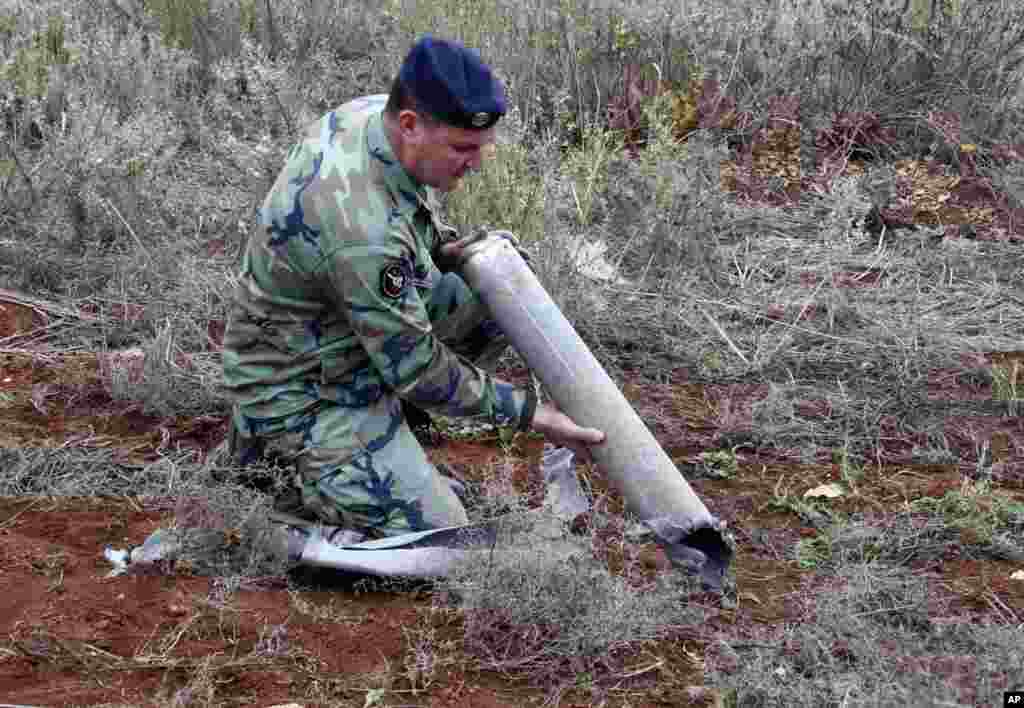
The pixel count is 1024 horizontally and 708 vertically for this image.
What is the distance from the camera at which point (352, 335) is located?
3.23 metres

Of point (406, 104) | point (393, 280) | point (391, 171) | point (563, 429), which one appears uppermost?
point (406, 104)

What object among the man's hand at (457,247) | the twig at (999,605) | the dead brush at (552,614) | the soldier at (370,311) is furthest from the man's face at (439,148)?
the twig at (999,605)

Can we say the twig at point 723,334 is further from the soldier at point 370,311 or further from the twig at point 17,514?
the twig at point 17,514

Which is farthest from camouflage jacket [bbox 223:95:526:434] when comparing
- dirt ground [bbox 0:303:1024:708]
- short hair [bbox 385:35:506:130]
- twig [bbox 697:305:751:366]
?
twig [bbox 697:305:751:366]

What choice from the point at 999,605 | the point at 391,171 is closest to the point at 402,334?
the point at 391,171

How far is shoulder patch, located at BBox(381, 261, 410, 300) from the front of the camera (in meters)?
2.92

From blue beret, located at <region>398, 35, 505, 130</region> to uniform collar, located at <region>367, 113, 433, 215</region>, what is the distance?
0.58 ft

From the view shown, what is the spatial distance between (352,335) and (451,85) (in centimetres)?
74

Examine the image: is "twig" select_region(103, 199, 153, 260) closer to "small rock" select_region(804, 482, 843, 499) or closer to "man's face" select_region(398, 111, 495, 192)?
"man's face" select_region(398, 111, 495, 192)

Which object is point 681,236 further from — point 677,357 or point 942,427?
point 942,427

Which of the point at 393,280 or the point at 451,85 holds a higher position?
the point at 451,85

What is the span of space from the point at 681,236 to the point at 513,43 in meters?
1.96

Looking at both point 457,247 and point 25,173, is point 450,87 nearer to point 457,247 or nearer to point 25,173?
point 457,247

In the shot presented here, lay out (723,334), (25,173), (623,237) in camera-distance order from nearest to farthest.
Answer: (723,334) → (25,173) → (623,237)
